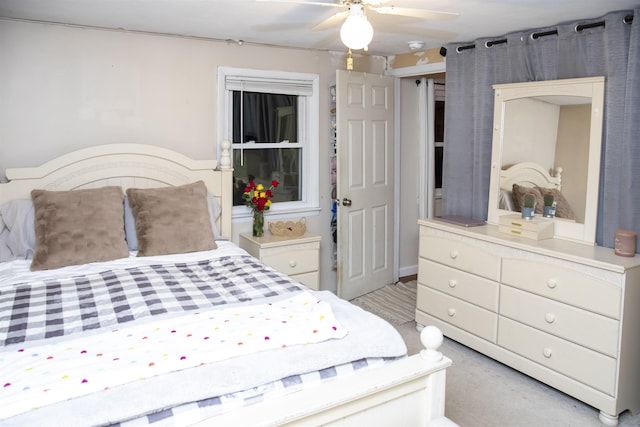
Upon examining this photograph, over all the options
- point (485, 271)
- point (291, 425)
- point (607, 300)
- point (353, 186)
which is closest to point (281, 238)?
point (353, 186)

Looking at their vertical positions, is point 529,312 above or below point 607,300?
below

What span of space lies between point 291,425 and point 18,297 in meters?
1.50

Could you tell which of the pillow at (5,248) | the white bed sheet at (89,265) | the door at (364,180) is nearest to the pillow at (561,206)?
the door at (364,180)

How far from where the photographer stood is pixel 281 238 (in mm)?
3873

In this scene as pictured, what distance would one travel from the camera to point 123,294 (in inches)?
93.3

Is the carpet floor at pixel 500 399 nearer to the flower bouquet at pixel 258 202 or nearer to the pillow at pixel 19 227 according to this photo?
the flower bouquet at pixel 258 202

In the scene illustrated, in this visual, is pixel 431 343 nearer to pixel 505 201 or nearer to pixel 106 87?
pixel 505 201

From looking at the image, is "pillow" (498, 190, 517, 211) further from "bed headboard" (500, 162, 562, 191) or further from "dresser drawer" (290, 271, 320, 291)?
"dresser drawer" (290, 271, 320, 291)

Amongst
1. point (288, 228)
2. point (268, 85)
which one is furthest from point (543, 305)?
point (268, 85)

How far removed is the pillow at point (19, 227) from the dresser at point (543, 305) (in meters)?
2.51

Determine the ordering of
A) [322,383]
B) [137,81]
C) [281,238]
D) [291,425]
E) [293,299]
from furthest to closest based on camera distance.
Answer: [281,238] < [137,81] < [293,299] < [322,383] < [291,425]

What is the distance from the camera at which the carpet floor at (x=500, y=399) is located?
270 cm

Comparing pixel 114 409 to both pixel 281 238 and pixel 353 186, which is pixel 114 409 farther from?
pixel 353 186

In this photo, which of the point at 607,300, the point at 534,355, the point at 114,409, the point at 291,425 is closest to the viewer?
the point at 114,409
